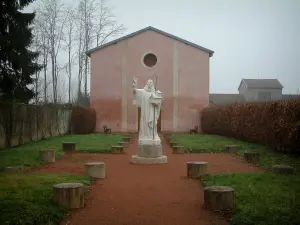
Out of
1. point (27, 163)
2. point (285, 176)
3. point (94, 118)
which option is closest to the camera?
point (285, 176)

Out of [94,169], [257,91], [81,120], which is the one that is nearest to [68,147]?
[94,169]

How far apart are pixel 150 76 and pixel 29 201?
90.2 feet

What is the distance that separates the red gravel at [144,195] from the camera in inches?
248

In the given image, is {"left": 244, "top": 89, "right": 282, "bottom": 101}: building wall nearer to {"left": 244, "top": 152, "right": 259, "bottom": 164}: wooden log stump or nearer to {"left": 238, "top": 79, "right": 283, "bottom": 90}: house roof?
{"left": 238, "top": 79, "right": 283, "bottom": 90}: house roof

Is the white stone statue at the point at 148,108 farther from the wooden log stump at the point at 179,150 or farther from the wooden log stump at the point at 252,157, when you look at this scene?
the wooden log stump at the point at 252,157

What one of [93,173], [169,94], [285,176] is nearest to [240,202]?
[285,176]

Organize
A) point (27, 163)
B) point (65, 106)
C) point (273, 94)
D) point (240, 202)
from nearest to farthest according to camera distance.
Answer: point (240, 202), point (27, 163), point (65, 106), point (273, 94)

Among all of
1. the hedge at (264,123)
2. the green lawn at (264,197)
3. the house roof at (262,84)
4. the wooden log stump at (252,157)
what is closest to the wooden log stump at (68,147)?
the wooden log stump at (252,157)

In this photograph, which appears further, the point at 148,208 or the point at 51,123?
the point at 51,123

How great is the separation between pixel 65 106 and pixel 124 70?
23.9ft

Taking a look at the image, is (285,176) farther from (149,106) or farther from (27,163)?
(27,163)

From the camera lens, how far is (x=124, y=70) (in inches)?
1332

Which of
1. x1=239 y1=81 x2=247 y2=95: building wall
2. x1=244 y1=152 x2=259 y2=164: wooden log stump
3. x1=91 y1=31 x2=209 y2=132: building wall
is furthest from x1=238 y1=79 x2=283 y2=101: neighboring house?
x1=244 y1=152 x2=259 y2=164: wooden log stump

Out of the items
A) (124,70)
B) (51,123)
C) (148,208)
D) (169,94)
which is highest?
(124,70)
